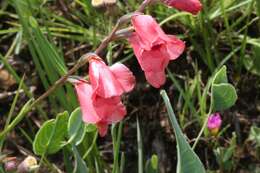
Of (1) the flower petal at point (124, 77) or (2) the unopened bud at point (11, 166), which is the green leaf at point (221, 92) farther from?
(2) the unopened bud at point (11, 166)

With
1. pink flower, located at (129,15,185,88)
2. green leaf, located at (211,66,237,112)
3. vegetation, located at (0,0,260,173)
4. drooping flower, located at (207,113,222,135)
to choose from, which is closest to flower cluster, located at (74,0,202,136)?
pink flower, located at (129,15,185,88)

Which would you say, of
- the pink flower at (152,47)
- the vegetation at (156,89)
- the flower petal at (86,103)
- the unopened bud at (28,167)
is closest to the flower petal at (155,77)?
the pink flower at (152,47)

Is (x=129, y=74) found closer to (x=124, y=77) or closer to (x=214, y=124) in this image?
(x=124, y=77)

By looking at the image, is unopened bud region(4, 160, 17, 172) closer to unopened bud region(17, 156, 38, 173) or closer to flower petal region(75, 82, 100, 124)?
unopened bud region(17, 156, 38, 173)

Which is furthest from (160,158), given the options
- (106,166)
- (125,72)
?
(125,72)

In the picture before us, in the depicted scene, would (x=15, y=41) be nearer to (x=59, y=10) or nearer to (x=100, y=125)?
(x=59, y=10)

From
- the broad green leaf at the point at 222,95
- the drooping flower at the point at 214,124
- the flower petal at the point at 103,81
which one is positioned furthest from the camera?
the drooping flower at the point at 214,124

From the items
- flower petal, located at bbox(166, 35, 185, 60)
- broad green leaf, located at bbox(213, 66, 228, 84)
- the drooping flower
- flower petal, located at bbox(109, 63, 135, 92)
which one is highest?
flower petal, located at bbox(166, 35, 185, 60)

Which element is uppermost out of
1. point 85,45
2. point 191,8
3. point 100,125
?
point 191,8
